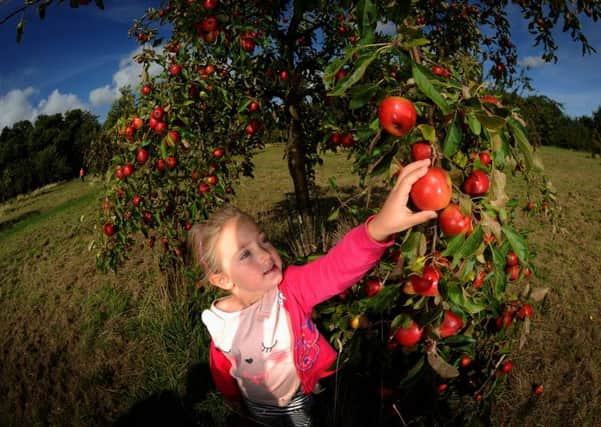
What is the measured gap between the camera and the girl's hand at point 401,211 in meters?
0.97

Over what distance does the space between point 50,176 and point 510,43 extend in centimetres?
3010

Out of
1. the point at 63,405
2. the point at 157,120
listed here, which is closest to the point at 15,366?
the point at 63,405

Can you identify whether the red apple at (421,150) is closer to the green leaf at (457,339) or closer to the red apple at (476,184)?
the red apple at (476,184)

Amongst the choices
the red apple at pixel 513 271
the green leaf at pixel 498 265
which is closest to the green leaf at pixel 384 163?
the green leaf at pixel 498 265

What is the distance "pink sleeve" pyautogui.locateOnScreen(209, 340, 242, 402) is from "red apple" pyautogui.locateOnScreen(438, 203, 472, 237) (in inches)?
41.1

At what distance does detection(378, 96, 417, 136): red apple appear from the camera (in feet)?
3.29

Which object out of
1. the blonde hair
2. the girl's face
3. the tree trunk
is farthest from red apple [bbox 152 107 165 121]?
the girl's face

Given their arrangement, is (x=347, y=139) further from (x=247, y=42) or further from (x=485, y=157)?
(x=485, y=157)

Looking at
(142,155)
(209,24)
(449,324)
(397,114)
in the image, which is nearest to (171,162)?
(142,155)

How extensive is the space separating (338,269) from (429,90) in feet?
2.09

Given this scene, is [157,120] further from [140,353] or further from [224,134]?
[140,353]

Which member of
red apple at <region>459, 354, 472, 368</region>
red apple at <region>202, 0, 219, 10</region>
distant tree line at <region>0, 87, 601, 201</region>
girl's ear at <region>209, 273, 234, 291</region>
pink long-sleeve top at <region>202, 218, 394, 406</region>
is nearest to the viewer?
pink long-sleeve top at <region>202, 218, 394, 406</region>

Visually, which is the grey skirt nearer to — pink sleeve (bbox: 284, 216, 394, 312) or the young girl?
the young girl

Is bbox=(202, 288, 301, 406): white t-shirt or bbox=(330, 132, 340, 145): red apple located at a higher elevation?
bbox=(330, 132, 340, 145): red apple
